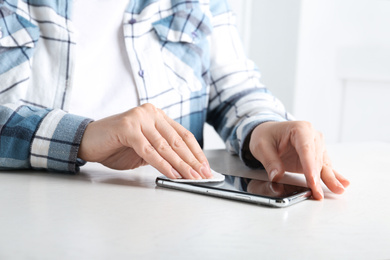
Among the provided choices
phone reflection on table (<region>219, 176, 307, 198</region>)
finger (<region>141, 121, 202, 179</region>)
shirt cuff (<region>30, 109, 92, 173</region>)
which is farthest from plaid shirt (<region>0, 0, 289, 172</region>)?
phone reflection on table (<region>219, 176, 307, 198</region>)

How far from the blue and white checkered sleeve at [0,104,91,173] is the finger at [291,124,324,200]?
12.0 inches

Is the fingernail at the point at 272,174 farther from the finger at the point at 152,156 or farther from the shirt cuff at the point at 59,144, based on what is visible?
the shirt cuff at the point at 59,144

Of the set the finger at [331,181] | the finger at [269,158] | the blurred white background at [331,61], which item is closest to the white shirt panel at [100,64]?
the finger at [269,158]

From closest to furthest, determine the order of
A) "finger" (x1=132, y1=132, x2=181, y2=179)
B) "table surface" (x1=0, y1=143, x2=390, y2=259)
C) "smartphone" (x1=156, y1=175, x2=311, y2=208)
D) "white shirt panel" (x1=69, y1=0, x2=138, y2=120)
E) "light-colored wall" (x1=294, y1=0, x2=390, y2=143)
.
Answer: "table surface" (x1=0, y1=143, x2=390, y2=259), "smartphone" (x1=156, y1=175, x2=311, y2=208), "finger" (x1=132, y1=132, x2=181, y2=179), "white shirt panel" (x1=69, y1=0, x2=138, y2=120), "light-colored wall" (x1=294, y1=0, x2=390, y2=143)

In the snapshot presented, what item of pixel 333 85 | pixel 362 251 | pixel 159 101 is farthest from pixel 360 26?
pixel 362 251

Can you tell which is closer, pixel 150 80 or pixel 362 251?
pixel 362 251

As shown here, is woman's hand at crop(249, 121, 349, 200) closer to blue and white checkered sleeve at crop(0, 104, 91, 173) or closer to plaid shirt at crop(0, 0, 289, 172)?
plaid shirt at crop(0, 0, 289, 172)

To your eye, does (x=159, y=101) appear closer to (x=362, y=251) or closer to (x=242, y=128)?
(x=242, y=128)

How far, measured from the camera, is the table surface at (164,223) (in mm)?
429

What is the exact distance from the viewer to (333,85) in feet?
7.06

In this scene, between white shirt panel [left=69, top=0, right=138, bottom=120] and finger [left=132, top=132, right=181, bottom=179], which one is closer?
finger [left=132, top=132, right=181, bottom=179]

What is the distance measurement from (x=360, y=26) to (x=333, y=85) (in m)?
0.25

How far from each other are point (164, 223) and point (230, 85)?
703 mm

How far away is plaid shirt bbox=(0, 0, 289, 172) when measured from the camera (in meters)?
0.77
